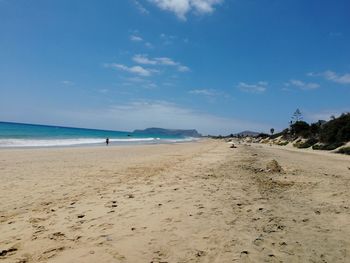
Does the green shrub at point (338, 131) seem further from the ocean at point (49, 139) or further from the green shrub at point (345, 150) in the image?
the ocean at point (49, 139)

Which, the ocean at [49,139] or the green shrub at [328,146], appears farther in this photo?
the ocean at [49,139]

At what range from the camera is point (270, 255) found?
486 centimetres

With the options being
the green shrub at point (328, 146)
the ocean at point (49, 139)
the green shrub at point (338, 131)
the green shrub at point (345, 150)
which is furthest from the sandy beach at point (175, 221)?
the ocean at point (49, 139)

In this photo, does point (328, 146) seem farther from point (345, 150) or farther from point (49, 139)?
point (49, 139)

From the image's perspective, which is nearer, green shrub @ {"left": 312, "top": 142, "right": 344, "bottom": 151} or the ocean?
green shrub @ {"left": 312, "top": 142, "right": 344, "bottom": 151}

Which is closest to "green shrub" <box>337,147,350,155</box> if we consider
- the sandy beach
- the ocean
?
the sandy beach

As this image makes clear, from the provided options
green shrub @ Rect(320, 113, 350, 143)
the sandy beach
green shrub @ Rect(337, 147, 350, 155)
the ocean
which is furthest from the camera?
the ocean

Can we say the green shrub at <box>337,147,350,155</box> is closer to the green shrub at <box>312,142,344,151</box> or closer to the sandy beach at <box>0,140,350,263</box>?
the green shrub at <box>312,142,344,151</box>

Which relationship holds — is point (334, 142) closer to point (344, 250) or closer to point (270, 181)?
point (270, 181)

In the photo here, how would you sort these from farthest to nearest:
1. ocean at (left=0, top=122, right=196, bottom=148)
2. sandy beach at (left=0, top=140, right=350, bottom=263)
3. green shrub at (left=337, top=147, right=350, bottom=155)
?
ocean at (left=0, top=122, right=196, bottom=148)
green shrub at (left=337, top=147, right=350, bottom=155)
sandy beach at (left=0, top=140, right=350, bottom=263)

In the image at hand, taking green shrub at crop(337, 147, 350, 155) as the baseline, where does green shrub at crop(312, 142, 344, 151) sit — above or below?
above

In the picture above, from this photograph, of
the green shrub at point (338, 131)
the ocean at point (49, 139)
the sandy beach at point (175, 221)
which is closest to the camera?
the sandy beach at point (175, 221)

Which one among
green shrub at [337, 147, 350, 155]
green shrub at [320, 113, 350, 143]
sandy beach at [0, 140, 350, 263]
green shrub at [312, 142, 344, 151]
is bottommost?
sandy beach at [0, 140, 350, 263]

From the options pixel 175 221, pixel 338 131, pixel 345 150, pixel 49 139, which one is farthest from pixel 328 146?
pixel 49 139
